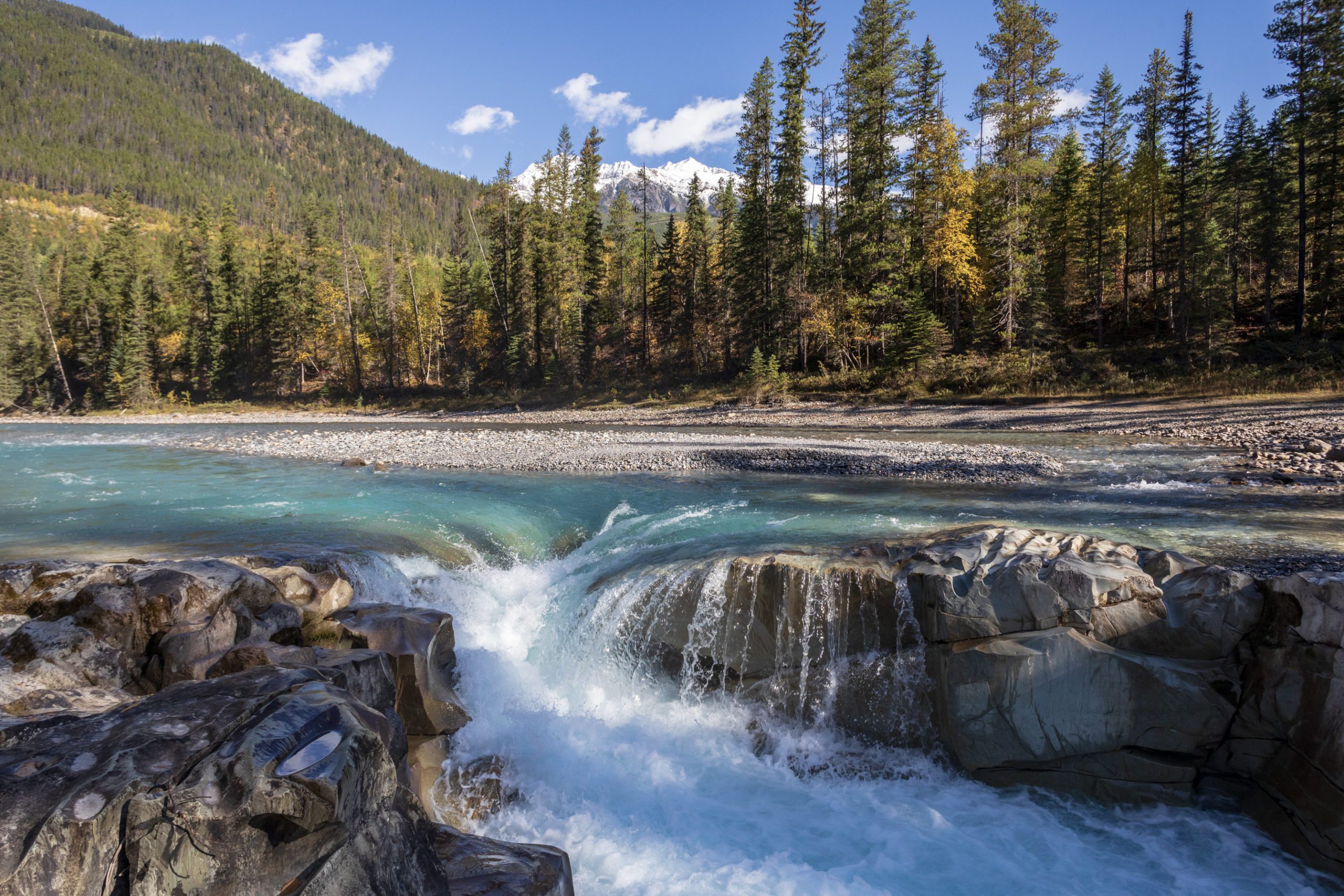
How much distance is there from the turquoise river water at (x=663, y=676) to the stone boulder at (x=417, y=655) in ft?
1.13

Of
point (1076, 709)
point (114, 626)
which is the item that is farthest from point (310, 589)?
point (1076, 709)

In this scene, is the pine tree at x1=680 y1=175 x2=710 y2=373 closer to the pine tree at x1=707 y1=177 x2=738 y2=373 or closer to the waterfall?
the pine tree at x1=707 y1=177 x2=738 y2=373

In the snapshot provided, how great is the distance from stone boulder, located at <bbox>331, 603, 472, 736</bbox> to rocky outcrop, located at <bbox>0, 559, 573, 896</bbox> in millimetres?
670

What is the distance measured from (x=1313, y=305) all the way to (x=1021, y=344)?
43.1ft

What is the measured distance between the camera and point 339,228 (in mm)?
52625

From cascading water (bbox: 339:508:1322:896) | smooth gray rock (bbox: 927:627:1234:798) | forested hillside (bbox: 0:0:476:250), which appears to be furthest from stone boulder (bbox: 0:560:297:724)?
forested hillside (bbox: 0:0:476:250)

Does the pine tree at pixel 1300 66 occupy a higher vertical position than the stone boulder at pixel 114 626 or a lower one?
higher

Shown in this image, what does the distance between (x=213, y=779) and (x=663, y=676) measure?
17.8 feet

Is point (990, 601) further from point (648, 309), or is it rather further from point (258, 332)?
point (258, 332)

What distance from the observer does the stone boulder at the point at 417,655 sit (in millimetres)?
6477

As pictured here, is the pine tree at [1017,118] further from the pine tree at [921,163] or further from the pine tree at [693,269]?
the pine tree at [693,269]

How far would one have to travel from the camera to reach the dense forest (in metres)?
29.1

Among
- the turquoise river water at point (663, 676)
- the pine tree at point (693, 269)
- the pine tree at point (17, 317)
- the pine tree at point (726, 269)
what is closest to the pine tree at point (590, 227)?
the pine tree at point (693, 269)

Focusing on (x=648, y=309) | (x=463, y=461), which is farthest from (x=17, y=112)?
(x=463, y=461)
